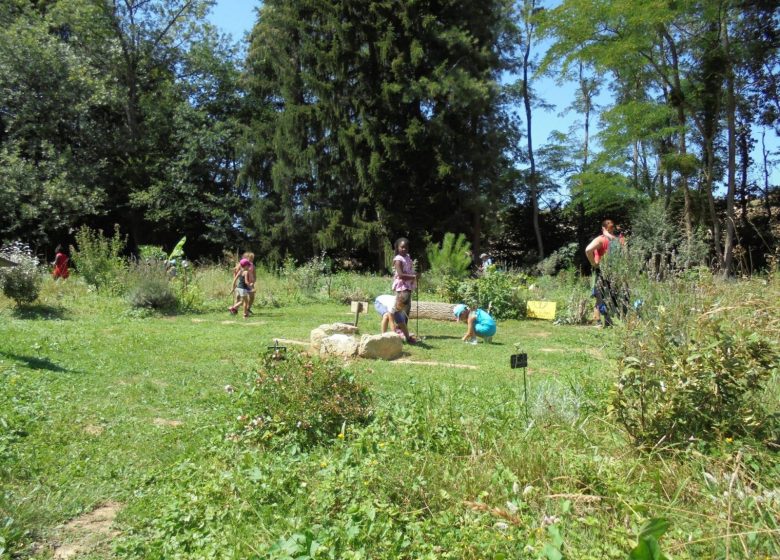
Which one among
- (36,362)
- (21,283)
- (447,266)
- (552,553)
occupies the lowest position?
(36,362)

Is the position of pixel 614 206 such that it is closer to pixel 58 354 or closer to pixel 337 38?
pixel 337 38

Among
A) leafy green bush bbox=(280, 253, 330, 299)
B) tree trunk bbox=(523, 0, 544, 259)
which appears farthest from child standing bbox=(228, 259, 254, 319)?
tree trunk bbox=(523, 0, 544, 259)

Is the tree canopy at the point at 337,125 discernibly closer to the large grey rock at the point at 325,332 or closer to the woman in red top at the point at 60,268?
the woman in red top at the point at 60,268

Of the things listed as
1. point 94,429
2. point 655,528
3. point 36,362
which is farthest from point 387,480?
point 36,362

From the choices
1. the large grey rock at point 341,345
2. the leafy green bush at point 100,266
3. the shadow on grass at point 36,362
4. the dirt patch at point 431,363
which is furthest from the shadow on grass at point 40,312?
the dirt patch at point 431,363

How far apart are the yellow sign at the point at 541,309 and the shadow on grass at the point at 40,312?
393 inches

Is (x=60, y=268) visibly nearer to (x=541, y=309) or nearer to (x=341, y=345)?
(x=341, y=345)

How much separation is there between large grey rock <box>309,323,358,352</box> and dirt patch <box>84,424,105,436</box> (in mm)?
3577

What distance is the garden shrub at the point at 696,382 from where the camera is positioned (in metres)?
3.24

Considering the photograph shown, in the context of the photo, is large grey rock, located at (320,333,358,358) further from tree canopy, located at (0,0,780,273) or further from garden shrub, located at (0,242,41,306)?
tree canopy, located at (0,0,780,273)

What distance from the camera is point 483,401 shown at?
4816mm

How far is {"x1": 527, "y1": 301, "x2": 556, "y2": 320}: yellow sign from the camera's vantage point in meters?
13.0

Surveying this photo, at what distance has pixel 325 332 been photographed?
852 centimetres

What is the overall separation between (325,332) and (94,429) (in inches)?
165
